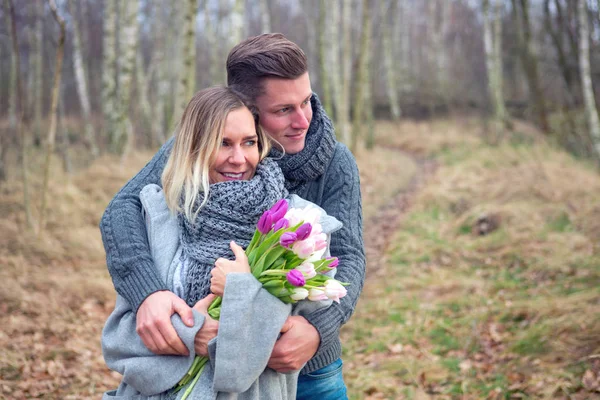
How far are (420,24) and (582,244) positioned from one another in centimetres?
3270

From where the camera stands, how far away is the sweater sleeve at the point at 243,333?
173 centimetres

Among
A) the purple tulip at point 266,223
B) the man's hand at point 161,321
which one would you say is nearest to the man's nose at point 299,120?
the purple tulip at point 266,223

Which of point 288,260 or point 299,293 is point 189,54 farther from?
point 299,293

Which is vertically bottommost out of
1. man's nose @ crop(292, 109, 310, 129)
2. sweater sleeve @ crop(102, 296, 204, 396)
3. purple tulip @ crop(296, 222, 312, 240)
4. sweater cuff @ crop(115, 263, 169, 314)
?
sweater sleeve @ crop(102, 296, 204, 396)

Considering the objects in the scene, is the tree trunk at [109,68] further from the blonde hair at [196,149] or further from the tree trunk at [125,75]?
the blonde hair at [196,149]

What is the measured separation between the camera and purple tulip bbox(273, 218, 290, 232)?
1.82 meters

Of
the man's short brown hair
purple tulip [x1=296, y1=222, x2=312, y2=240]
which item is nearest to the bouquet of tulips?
purple tulip [x1=296, y1=222, x2=312, y2=240]

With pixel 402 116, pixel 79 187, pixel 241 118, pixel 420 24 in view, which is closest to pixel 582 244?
pixel 241 118

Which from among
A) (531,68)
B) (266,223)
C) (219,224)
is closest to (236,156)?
(219,224)

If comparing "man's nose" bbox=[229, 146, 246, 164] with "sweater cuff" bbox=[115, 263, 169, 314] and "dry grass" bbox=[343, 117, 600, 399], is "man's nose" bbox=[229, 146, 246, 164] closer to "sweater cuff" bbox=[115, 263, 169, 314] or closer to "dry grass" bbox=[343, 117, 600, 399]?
"sweater cuff" bbox=[115, 263, 169, 314]

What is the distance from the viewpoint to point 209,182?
2.13 meters

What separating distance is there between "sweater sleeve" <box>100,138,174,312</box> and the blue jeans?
733mm

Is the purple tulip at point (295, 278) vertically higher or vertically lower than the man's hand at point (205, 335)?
higher

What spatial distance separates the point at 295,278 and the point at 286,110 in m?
0.82
